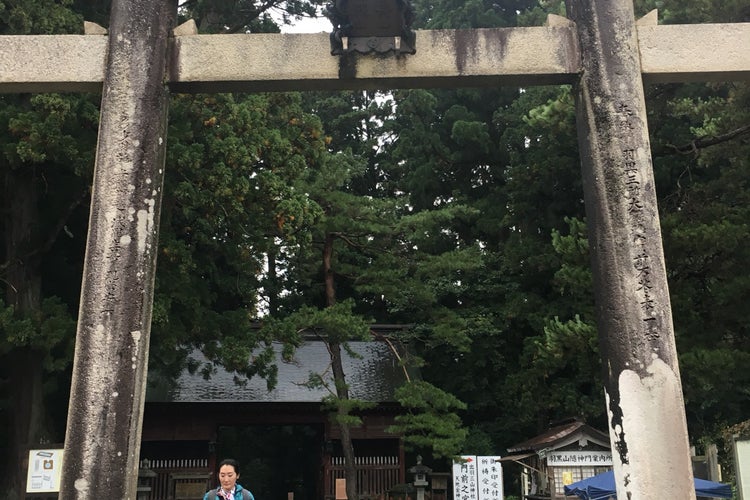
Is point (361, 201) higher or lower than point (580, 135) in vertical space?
higher

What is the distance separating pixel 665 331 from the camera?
3939 millimetres

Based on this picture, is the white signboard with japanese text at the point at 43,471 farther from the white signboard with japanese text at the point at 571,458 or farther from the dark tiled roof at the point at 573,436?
the white signboard with japanese text at the point at 571,458

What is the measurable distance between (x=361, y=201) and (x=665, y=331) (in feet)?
31.3

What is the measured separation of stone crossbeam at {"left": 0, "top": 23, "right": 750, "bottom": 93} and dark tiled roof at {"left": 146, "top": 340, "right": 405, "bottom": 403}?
890 cm

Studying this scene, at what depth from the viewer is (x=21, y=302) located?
9664mm

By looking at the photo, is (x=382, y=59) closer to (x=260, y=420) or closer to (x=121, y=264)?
(x=121, y=264)

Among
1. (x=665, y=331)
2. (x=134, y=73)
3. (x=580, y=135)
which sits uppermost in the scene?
(x=134, y=73)

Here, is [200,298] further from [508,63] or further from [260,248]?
[508,63]

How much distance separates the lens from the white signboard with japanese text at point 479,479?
11.8 meters

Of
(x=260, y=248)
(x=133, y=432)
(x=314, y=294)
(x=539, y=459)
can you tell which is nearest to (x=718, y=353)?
(x=539, y=459)

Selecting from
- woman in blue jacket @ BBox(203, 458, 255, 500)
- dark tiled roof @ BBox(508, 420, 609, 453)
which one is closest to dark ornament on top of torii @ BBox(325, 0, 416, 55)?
woman in blue jacket @ BBox(203, 458, 255, 500)

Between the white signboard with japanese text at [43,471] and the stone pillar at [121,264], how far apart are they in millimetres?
4026

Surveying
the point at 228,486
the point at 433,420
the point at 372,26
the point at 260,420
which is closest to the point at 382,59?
the point at 372,26

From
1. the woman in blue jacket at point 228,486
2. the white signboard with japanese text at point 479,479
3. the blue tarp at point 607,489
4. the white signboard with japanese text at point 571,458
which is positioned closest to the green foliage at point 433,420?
the white signboard with japanese text at point 479,479
